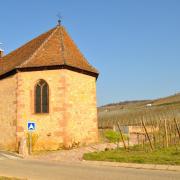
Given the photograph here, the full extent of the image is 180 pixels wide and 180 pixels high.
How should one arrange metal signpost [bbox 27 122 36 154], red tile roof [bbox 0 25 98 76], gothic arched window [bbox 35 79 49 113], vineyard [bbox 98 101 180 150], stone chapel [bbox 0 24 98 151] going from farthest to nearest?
red tile roof [bbox 0 25 98 76] < gothic arched window [bbox 35 79 49 113] < stone chapel [bbox 0 24 98 151] < metal signpost [bbox 27 122 36 154] < vineyard [bbox 98 101 180 150]

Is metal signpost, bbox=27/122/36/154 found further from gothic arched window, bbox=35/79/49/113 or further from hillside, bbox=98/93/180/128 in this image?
hillside, bbox=98/93/180/128

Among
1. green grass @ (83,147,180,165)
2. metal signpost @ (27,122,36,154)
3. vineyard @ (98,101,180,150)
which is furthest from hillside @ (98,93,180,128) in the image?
green grass @ (83,147,180,165)

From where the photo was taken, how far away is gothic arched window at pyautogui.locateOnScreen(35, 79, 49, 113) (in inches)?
877

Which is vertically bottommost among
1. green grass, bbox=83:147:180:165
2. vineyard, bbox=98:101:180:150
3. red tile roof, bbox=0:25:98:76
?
green grass, bbox=83:147:180:165

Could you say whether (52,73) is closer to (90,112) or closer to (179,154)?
(90,112)

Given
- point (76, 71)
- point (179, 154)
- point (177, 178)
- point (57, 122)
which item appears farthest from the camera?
point (76, 71)

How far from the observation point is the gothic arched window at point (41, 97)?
73.0ft

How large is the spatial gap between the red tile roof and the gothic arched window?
4.27ft

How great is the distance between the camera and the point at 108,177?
10.4 meters

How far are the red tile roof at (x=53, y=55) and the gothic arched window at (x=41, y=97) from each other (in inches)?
51.2

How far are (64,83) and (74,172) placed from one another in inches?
429

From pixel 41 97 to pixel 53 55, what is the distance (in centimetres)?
297

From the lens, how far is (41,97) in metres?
22.5

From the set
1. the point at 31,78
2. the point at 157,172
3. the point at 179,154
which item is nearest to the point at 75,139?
the point at 31,78
